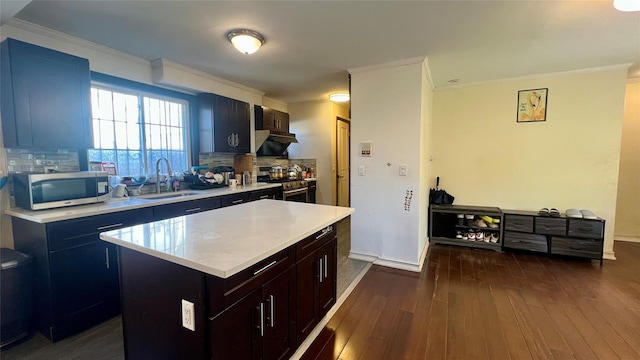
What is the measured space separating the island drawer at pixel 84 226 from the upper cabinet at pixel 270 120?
2439mm

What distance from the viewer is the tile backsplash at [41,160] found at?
7.21ft

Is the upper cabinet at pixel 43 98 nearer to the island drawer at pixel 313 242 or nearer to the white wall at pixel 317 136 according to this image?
the island drawer at pixel 313 242

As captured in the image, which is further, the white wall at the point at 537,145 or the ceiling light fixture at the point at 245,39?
the white wall at the point at 537,145

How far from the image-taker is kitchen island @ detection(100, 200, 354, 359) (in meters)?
1.13

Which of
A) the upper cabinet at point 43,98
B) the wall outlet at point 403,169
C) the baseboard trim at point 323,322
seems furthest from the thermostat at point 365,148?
the upper cabinet at point 43,98

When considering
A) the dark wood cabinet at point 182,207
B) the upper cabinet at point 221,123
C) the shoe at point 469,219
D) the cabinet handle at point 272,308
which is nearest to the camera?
the cabinet handle at point 272,308

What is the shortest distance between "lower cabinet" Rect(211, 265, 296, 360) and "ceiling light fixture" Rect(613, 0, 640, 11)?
9.32 feet

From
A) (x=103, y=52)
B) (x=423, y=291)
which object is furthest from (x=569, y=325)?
(x=103, y=52)

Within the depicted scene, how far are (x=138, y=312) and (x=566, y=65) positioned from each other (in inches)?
192

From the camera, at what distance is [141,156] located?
3150 mm

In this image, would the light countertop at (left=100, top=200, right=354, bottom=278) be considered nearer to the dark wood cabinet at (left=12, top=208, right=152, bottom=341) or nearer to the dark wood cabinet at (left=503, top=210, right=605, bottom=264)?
the dark wood cabinet at (left=12, top=208, right=152, bottom=341)

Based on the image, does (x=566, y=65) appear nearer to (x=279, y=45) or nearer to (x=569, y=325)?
(x=569, y=325)

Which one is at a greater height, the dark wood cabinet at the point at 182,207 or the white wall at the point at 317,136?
the white wall at the point at 317,136

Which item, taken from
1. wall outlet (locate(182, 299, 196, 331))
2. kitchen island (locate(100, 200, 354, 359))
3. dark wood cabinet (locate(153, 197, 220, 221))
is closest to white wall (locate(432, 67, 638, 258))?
kitchen island (locate(100, 200, 354, 359))
